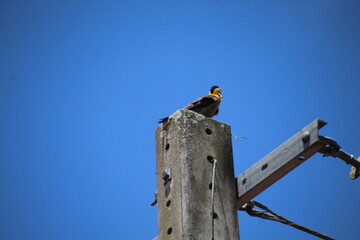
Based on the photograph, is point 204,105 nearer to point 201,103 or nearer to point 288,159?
point 201,103

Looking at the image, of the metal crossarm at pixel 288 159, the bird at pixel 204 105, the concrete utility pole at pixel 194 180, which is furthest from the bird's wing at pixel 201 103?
the metal crossarm at pixel 288 159

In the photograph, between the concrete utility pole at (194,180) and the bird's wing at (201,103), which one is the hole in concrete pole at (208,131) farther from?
the bird's wing at (201,103)

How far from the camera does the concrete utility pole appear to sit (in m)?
3.50

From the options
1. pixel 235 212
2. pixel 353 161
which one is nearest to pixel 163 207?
pixel 235 212

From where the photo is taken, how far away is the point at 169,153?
3.89 m

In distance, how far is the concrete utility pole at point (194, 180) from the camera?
3.50 metres

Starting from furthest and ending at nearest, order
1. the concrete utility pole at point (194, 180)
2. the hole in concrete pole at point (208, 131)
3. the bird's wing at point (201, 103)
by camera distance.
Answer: the bird's wing at point (201, 103), the hole in concrete pole at point (208, 131), the concrete utility pole at point (194, 180)

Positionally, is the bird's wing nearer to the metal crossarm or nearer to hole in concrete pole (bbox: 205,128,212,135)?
hole in concrete pole (bbox: 205,128,212,135)

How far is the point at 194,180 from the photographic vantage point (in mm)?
3641

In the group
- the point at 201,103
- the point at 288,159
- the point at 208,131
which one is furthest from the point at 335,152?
the point at 201,103

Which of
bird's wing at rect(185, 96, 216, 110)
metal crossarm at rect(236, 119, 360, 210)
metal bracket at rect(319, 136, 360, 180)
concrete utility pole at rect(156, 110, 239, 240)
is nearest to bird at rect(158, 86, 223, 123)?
bird's wing at rect(185, 96, 216, 110)

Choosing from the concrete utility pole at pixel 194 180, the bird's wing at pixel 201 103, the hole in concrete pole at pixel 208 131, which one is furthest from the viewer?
the bird's wing at pixel 201 103

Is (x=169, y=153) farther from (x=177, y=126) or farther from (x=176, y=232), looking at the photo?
(x=176, y=232)

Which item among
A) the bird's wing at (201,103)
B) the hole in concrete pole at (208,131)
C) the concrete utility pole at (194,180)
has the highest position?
the bird's wing at (201,103)
